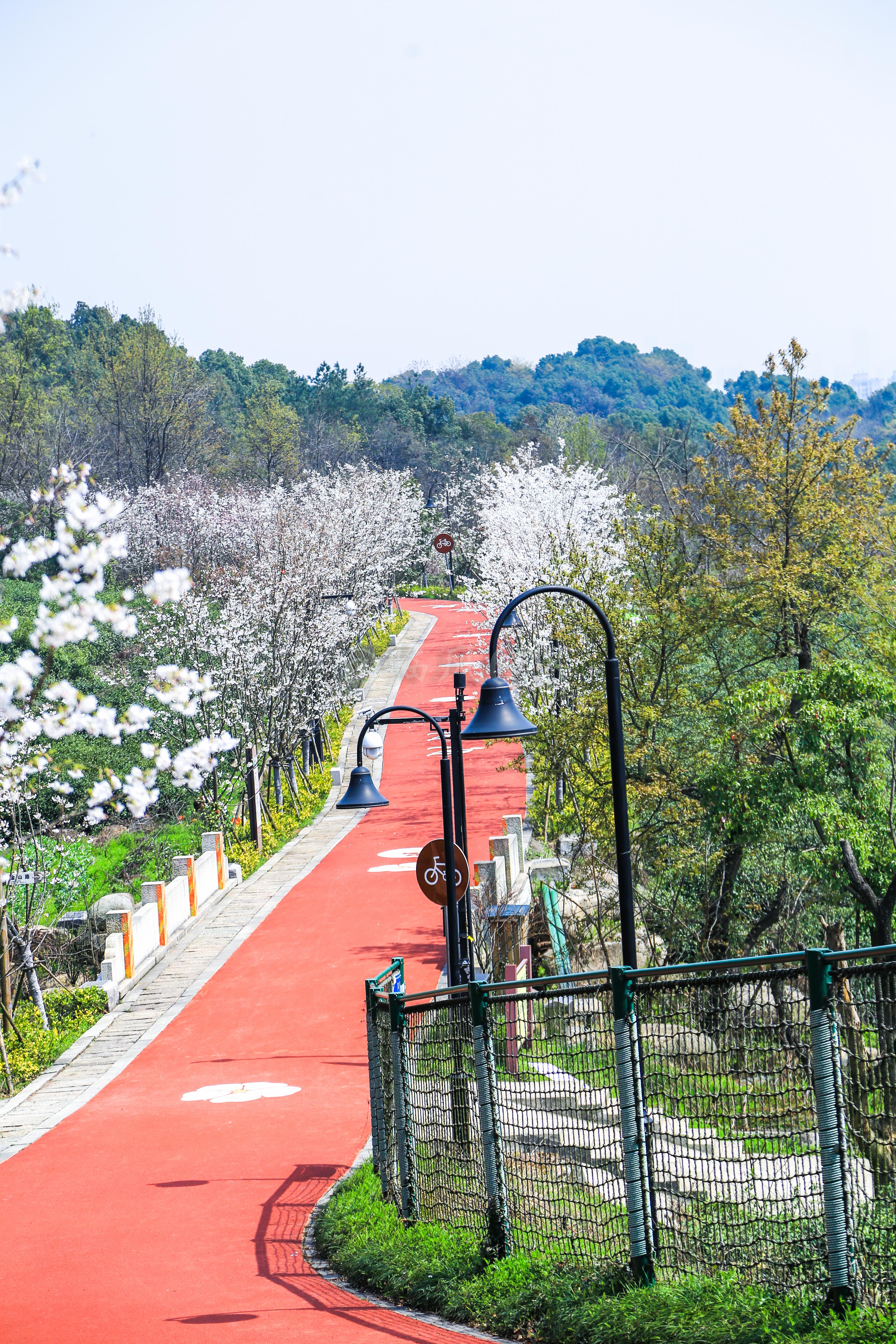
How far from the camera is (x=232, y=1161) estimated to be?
39.5 feet

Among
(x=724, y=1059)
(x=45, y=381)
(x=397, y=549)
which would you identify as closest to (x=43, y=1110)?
(x=724, y=1059)

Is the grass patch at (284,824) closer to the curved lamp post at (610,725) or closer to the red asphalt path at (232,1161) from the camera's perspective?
the red asphalt path at (232,1161)

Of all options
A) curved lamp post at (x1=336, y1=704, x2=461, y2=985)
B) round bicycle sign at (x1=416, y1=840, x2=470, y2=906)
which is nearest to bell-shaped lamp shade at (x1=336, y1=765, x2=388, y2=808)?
curved lamp post at (x1=336, y1=704, x2=461, y2=985)

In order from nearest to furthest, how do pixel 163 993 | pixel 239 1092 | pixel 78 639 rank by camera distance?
pixel 78 639 < pixel 239 1092 < pixel 163 993

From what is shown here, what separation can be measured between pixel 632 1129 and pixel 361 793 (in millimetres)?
8444

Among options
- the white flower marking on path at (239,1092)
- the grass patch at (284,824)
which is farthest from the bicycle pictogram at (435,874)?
the grass patch at (284,824)

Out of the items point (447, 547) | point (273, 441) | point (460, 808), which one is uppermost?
point (273, 441)

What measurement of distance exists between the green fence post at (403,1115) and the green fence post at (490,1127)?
1251 millimetres

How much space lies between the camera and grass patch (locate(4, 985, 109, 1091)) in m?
16.3

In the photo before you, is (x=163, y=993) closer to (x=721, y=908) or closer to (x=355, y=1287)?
(x=721, y=908)

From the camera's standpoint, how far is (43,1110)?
14.7m

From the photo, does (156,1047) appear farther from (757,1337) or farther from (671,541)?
(757,1337)

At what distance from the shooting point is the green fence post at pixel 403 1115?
818 cm

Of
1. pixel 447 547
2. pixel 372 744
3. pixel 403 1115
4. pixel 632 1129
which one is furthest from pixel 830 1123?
pixel 447 547
